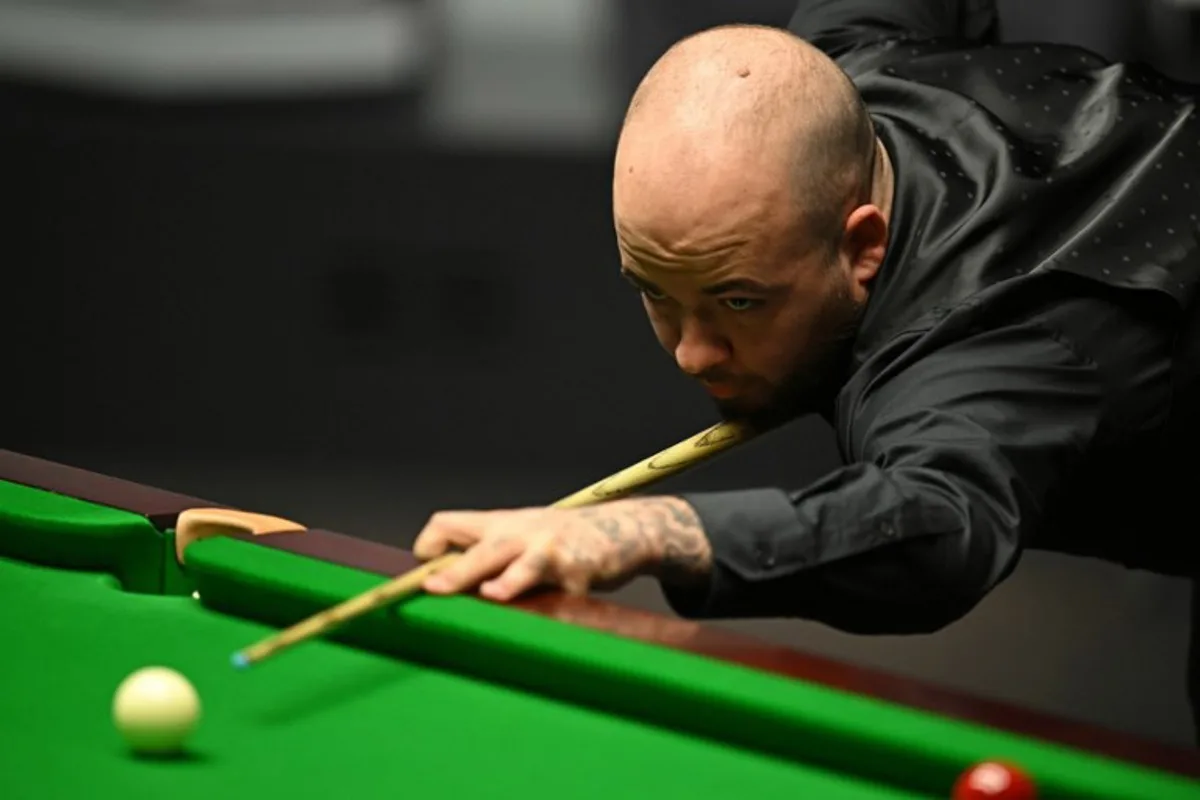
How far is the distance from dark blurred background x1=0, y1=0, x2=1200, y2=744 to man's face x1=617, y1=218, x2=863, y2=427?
3571 mm

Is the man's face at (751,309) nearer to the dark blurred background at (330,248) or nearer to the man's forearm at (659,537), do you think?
the man's forearm at (659,537)

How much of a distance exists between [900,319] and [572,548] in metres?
0.69

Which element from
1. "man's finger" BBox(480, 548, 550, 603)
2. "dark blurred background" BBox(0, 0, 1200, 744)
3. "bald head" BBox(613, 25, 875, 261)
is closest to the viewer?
"man's finger" BBox(480, 548, 550, 603)

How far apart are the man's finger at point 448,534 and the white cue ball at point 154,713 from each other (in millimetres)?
401

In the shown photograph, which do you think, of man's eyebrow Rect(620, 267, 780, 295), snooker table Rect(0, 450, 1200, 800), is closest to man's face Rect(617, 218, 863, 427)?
man's eyebrow Rect(620, 267, 780, 295)

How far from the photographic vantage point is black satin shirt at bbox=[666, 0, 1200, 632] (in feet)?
6.44

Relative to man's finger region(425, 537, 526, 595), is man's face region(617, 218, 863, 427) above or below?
above

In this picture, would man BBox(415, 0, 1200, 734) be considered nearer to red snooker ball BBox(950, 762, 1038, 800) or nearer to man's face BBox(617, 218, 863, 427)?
man's face BBox(617, 218, 863, 427)

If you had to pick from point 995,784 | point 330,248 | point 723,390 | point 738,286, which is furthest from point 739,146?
point 330,248

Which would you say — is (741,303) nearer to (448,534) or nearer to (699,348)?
(699,348)

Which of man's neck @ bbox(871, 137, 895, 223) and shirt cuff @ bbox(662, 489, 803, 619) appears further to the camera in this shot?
man's neck @ bbox(871, 137, 895, 223)

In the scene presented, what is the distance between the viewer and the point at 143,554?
212cm

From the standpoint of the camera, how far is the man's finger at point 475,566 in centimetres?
183

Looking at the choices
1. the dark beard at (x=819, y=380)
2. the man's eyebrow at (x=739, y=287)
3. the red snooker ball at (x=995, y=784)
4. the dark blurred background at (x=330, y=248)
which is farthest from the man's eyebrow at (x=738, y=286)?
the dark blurred background at (x=330, y=248)
